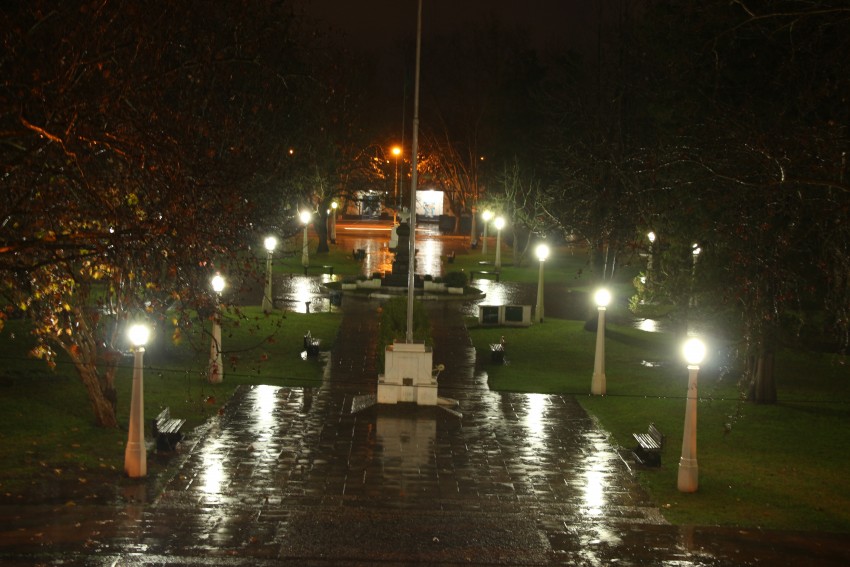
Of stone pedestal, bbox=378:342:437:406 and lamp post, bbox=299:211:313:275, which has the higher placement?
lamp post, bbox=299:211:313:275

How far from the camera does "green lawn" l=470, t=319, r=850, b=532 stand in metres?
14.2

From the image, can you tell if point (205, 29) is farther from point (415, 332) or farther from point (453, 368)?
point (453, 368)

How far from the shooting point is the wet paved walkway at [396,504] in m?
11.8

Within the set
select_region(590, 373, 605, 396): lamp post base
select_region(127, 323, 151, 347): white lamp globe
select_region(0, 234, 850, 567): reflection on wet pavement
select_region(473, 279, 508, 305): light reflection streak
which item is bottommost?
select_region(0, 234, 850, 567): reflection on wet pavement

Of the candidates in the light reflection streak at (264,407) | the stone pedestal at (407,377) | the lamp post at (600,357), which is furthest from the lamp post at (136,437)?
the lamp post at (600,357)

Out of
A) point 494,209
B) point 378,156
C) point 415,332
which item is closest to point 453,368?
point 415,332

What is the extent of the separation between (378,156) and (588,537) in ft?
175

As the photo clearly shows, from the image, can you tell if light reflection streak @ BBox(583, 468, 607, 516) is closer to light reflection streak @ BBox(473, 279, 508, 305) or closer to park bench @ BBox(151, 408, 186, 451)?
park bench @ BBox(151, 408, 186, 451)

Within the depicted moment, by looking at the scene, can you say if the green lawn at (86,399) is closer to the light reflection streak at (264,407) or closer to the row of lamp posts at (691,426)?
the light reflection streak at (264,407)

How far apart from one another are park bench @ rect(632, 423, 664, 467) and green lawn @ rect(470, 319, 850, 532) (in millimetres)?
190

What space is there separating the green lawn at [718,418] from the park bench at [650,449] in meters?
0.19

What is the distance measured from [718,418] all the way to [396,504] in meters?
8.62

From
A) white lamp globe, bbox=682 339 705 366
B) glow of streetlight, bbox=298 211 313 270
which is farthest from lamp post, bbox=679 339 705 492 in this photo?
glow of streetlight, bbox=298 211 313 270

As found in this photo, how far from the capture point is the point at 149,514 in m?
12.9
